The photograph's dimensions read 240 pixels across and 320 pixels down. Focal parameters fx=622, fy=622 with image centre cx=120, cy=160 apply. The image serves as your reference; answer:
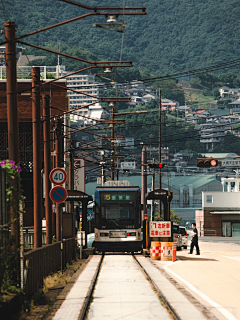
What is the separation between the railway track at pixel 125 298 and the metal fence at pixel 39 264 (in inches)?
51.5

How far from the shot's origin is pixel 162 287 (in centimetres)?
1641

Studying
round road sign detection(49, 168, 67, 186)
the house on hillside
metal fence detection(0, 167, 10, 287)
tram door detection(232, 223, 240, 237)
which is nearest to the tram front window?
round road sign detection(49, 168, 67, 186)

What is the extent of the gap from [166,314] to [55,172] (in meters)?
8.73

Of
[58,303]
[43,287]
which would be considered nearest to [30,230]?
[43,287]

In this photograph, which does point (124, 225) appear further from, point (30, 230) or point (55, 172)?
point (55, 172)

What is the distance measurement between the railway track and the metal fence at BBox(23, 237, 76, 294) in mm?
1307

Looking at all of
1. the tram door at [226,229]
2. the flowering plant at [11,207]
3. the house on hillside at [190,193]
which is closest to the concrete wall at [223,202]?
the tram door at [226,229]

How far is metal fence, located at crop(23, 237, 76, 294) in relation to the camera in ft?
44.7

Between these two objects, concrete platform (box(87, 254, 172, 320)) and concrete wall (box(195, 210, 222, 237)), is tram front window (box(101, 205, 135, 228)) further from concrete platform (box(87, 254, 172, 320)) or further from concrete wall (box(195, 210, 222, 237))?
concrete wall (box(195, 210, 222, 237))

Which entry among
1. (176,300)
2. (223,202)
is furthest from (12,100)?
(223,202)

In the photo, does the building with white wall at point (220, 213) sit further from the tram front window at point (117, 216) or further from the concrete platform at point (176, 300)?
the concrete platform at point (176, 300)

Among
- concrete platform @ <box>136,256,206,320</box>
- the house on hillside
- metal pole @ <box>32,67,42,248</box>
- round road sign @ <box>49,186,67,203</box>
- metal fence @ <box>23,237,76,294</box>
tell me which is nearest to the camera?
concrete platform @ <box>136,256,206,320</box>

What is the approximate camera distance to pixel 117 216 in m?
31.3

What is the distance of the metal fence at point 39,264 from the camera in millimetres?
13617
